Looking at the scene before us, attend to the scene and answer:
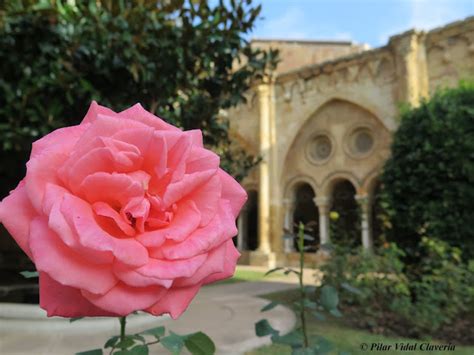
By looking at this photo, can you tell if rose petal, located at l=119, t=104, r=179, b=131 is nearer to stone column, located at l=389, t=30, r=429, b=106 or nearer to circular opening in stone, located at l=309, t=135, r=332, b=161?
stone column, located at l=389, t=30, r=429, b=106

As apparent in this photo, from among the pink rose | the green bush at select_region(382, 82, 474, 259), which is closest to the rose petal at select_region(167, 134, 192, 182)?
the pink rose

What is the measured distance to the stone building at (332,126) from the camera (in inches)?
462

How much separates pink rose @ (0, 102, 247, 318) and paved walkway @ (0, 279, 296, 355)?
3311mm

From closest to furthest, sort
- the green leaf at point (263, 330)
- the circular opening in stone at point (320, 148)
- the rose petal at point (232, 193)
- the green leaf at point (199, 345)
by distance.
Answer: the rose petal at point (232, 193) < the green leaf at point (199, 345) < the green leaf at point (263, 330) < the circular opening in stone at point (320, 148)

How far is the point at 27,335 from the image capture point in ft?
13.4

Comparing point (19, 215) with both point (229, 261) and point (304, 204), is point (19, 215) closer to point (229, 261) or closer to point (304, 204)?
point (229, 261)

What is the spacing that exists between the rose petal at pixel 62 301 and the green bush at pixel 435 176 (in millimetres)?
5710

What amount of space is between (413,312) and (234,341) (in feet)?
7.25

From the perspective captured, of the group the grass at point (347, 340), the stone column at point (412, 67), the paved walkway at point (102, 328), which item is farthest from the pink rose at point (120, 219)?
the stone column at point (412, 67)

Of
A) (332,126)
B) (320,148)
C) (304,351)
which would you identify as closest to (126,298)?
(304,351)

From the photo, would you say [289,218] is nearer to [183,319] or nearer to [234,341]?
[183,319]

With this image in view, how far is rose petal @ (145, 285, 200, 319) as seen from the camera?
1.59 ft

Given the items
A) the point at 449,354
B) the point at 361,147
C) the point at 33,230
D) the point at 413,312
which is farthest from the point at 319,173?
the point at 33,230

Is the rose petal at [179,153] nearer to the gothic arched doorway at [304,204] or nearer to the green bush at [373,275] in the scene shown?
the green bush at [373,275]
